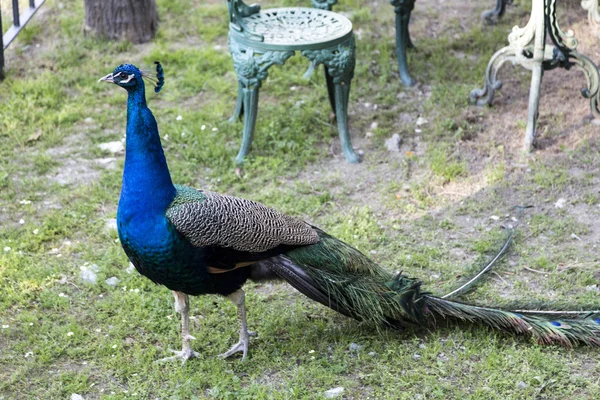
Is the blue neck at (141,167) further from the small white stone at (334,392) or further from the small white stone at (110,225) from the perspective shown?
the small white stone at (110,225)

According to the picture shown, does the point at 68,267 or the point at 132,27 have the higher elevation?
the point at 132,27

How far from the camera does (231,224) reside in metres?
3.31

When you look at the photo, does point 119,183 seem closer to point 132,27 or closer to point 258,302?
point 258,302

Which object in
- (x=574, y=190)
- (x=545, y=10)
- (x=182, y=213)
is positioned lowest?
(x=574, y=190)

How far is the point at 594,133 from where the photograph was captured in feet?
16.9

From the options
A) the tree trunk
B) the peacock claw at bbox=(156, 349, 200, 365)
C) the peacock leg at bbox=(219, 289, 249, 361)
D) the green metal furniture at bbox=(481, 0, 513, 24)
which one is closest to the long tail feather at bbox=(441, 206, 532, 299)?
the peacock leg at bbox=(219, 289, 249, 361)

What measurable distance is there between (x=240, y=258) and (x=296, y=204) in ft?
4.54

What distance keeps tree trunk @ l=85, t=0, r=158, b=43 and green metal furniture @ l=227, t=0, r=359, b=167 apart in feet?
5.24

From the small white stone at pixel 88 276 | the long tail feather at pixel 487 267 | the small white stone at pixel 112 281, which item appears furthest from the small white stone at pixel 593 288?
the small white stone at pixel 88 276

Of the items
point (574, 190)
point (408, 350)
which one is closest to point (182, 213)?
point (408, 350)

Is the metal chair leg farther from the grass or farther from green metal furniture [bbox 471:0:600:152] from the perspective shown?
green metal furniture [bbox 471:0:600:152]

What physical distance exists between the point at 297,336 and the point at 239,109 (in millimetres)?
2243

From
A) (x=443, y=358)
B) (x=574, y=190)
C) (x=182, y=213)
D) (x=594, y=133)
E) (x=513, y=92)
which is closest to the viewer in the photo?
(x=182, y=213)

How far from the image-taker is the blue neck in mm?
3150
